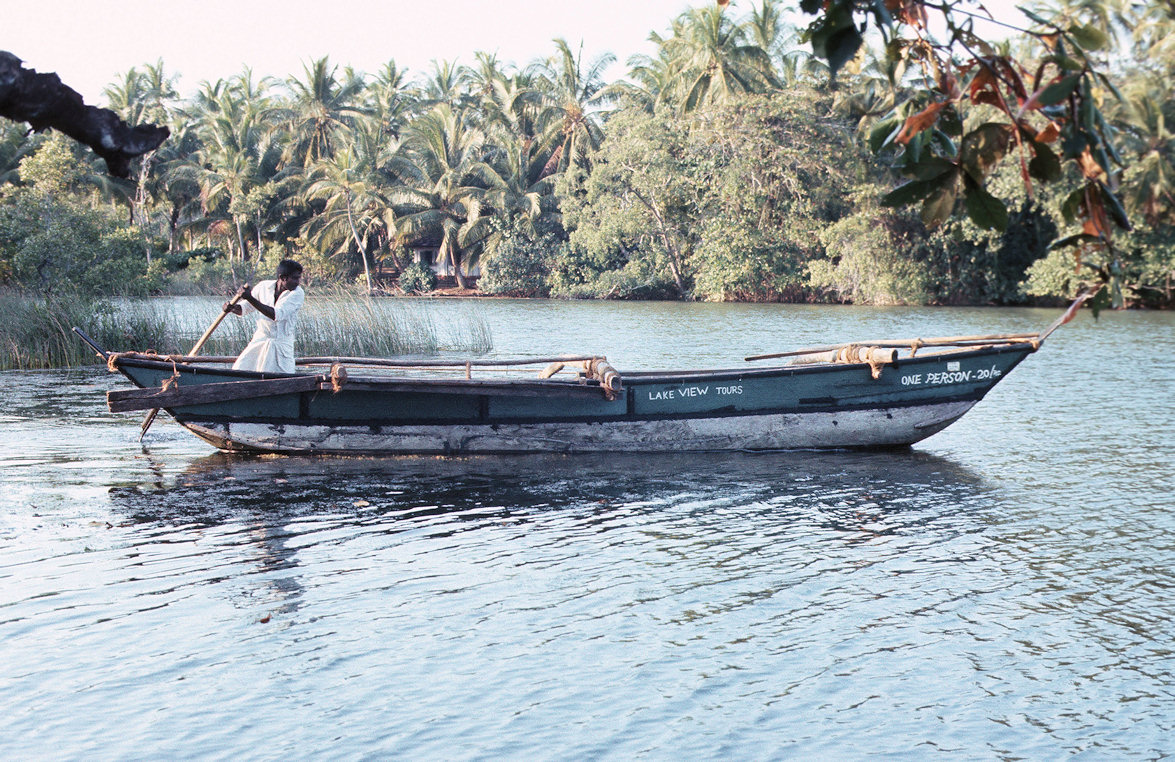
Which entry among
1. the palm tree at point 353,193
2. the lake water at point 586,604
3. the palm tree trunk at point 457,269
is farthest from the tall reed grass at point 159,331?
the palm tree trunk at point 457,269

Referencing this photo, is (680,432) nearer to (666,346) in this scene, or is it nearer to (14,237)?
A: (666,346)

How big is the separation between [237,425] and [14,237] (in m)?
11.9

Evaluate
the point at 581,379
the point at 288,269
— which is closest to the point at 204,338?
the point at 288,269

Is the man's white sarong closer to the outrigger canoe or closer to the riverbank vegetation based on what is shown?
the outrigger canoe

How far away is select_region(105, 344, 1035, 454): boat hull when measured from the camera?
10438 mm

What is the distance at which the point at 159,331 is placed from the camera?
663 inches

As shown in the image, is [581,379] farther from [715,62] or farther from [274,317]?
[715,62]

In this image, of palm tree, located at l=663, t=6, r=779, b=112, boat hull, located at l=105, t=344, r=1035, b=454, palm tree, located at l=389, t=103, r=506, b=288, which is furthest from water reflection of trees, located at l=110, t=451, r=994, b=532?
palm tree, located at l=389, t=103, r=506, b=288

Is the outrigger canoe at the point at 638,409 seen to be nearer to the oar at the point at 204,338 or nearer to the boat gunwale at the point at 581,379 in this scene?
the boat gunwale at the point at 581,379

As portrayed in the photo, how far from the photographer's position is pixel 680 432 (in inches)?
425

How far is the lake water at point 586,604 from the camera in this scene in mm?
4707

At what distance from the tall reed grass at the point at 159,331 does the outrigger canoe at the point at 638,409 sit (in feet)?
22.2

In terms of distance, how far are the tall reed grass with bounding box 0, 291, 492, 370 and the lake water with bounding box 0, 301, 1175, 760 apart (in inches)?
227

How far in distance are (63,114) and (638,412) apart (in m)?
8.69
